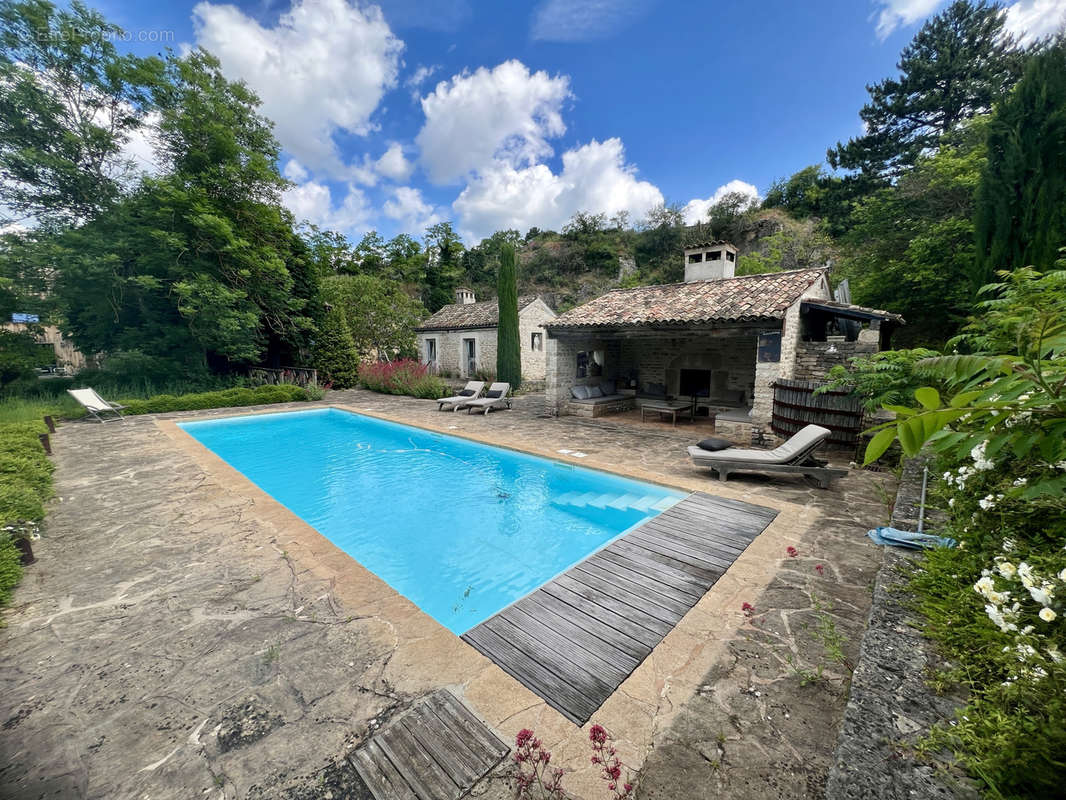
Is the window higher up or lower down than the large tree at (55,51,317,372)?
lower down

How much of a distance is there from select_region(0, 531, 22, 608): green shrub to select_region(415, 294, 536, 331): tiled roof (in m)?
17.7

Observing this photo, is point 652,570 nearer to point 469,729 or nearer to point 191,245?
point 469,729

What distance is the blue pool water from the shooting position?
15.4 ft

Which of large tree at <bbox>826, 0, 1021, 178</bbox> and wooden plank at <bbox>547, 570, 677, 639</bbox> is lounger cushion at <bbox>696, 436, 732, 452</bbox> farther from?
large tree at <bbox>826, 0, 1021, 178</bbox>

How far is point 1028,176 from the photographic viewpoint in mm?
9375

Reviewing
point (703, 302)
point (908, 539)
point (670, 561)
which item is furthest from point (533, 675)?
point (703, 302)

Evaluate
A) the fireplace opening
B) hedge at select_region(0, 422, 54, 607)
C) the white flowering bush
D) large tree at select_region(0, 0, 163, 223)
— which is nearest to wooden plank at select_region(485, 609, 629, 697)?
the white flowering bush

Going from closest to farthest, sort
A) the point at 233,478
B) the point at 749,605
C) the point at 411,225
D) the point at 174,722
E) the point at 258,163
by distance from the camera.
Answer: the point at 174,722 → the point at 749,605 → the point at 233,478 → the point at 258,163 → the point at 411,225

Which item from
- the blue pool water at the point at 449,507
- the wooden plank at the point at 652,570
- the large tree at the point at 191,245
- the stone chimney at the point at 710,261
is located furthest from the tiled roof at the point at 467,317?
the wooden plank at the point at 652,570

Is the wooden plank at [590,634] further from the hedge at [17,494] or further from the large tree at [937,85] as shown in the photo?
the large tree at [937,85]

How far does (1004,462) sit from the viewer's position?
122 inches

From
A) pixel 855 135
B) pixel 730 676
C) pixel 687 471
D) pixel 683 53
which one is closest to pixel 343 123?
pixel 683 53

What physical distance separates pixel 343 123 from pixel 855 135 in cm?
2881

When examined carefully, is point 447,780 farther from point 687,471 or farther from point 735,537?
point 687,471
